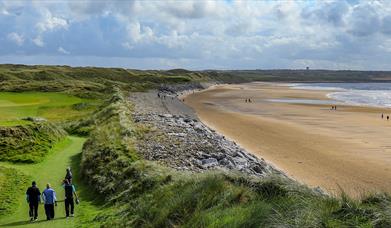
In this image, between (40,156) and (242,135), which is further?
(242,135)

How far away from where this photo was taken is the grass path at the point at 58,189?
1564 cm

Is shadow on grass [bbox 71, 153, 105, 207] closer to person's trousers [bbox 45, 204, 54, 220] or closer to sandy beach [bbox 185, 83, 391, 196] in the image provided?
person's trousers [bbox 45, 204, 54, 220]

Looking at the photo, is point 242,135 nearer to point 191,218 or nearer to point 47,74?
point 191,218

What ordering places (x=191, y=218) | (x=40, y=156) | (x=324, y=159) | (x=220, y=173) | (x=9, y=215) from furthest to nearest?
(x=324, y=159) → (x=40, y=156) → (x=9, y=215) → (x=220, y=173) → (x=191, y=218)

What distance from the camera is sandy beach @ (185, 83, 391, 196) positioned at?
2514 cm

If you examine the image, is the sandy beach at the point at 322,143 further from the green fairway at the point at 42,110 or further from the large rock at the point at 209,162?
the green fairway at the point at 42,110

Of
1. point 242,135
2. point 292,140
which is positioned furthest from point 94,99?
point 292,140

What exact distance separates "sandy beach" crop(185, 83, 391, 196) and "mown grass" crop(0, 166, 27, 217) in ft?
37.4

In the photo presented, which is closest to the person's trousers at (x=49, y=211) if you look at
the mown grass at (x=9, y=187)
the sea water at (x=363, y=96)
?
the mown grass at (x=9, y=187)

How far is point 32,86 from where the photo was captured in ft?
276

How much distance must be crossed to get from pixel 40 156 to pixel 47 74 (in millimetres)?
101193

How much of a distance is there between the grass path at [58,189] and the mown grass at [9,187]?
0.26 m

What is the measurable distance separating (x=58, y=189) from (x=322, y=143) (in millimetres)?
23700

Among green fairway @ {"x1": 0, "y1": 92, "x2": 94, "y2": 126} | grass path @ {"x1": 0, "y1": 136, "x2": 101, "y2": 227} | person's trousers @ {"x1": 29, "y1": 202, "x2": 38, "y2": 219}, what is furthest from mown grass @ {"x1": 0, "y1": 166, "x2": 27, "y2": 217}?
green fairway @ {"x1": 0, "y1": 92, "x2": 94, "y2": 126}
